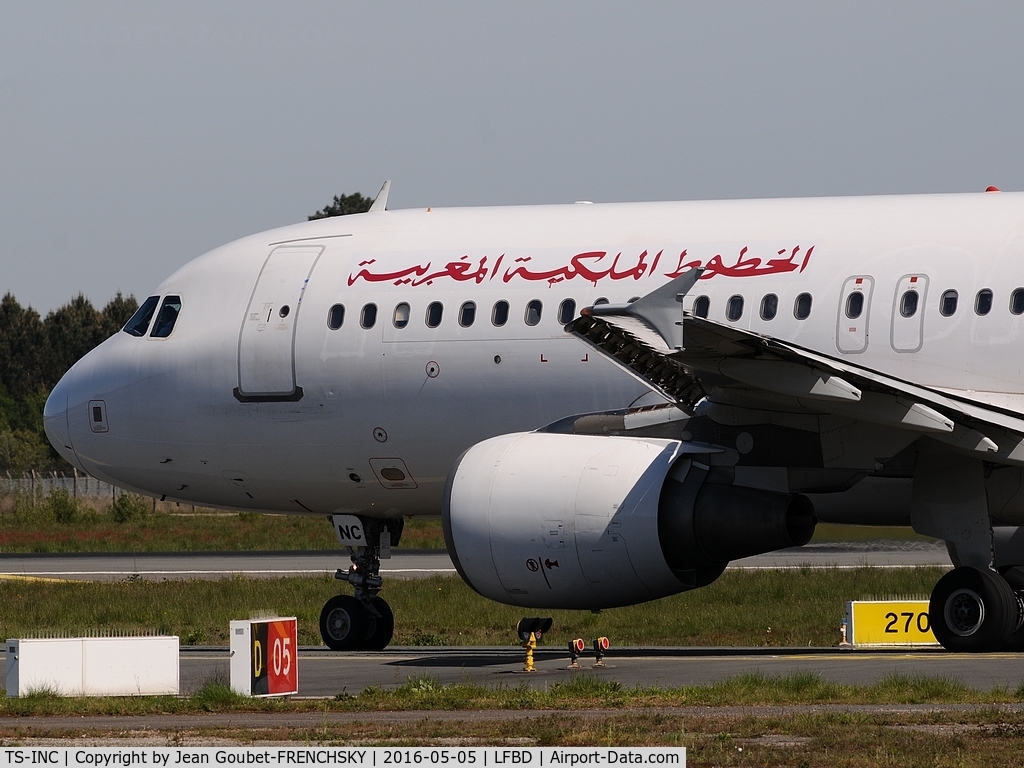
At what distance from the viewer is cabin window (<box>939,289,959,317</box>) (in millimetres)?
17391

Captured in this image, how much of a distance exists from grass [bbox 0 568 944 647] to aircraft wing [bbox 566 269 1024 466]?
7.87 meters

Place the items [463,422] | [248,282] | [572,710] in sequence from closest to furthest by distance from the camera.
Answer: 1. [572,710]
2. [463,422]
3. [248,282]

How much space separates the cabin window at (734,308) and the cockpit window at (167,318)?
755cm

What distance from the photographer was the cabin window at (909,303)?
57.5 feet

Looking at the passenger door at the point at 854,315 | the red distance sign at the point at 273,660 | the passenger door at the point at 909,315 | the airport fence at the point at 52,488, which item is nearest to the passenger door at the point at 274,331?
the red distance sign at the point at 273,660

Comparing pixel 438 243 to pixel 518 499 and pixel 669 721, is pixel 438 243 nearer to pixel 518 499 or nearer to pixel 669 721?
pixel 518 499

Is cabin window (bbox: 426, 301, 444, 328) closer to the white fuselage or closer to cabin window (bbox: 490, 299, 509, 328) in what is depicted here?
the white fuselage

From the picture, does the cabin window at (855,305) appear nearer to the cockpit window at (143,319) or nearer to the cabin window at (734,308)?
the cabin window at (734,308)

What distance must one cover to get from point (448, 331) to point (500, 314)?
0.69 m

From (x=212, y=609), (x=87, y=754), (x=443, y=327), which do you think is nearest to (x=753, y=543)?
(x=443, y=327)

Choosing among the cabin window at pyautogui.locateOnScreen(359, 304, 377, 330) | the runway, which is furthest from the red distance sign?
the runway

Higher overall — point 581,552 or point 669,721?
point 581,552

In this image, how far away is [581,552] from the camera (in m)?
16.5

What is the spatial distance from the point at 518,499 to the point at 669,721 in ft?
15.0
